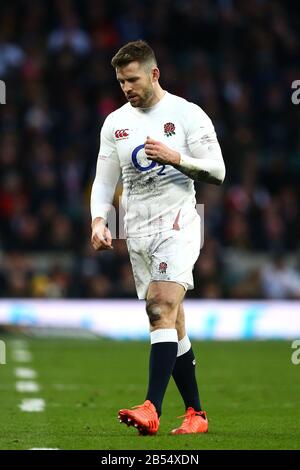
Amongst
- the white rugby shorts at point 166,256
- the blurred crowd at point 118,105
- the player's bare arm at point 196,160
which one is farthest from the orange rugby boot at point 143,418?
the blurred crowd at point 118,105

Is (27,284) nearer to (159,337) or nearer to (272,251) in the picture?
(272,251)

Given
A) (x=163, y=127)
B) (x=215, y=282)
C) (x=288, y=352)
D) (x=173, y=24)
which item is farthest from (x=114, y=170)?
(x=173, y=24)

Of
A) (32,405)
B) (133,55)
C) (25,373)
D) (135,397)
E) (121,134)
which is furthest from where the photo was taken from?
(25,373)

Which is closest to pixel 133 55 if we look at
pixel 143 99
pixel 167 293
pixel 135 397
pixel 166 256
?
pixel 143 99

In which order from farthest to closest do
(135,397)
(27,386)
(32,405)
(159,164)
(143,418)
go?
1. (27,386)
2. (135,397)
3. (32,405)
4. (159,164)
5. (143,418)

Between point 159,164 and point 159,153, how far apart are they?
14.7 inches

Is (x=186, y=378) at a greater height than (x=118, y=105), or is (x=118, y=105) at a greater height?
(x=118, y=105)

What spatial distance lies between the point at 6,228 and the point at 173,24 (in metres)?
5.42

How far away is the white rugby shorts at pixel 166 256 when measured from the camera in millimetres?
6914

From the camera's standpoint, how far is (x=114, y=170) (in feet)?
23.8

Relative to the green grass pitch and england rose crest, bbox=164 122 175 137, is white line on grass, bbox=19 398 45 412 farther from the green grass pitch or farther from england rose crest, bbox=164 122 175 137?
england rose crest, bbox=164 122 175 137

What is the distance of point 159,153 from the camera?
260 inches

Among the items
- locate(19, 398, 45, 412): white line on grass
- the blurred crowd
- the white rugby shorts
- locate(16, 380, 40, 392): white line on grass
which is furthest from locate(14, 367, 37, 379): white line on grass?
the blurred crowd

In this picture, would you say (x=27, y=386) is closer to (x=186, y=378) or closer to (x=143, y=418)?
(x=186, y=378)
